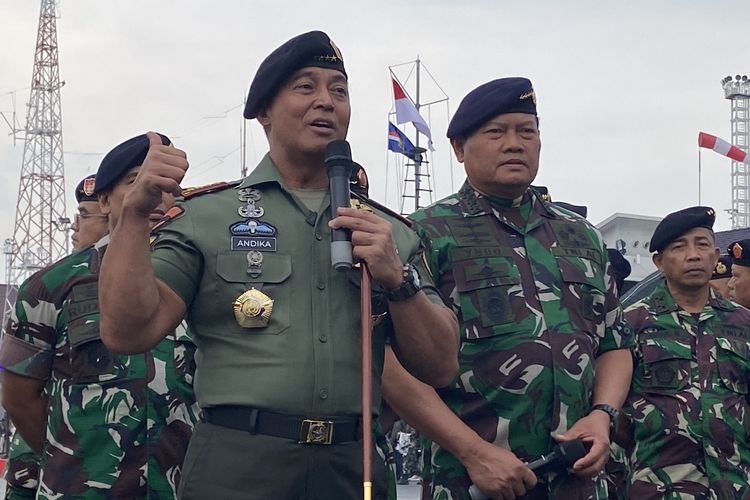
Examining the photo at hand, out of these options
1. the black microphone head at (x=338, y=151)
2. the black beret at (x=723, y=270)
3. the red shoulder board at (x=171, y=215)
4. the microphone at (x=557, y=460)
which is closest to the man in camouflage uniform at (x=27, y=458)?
the microphone at (x=557, y=460)

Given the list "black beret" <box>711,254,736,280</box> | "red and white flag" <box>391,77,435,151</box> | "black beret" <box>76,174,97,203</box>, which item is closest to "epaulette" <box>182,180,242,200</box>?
"black beret" <box>76,174,97,203</box>

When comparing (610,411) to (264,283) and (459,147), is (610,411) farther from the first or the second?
(264,283)

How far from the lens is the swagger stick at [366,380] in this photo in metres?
3.01

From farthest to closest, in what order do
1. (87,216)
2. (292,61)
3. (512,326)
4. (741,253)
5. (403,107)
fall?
(403,107)
(741,253)
(87,216)
(512,326)
(292,61)

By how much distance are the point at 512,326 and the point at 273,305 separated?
143cm

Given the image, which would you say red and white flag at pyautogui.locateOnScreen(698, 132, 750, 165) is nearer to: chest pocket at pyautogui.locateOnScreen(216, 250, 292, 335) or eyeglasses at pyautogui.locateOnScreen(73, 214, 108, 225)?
eyeglasses at pyautogui.locateOnScreen(73, 214, 108, 225)

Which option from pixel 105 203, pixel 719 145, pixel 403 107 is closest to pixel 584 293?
pixel 105 203

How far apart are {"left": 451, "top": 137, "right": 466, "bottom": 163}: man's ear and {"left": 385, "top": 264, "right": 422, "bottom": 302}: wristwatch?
5.43 feet

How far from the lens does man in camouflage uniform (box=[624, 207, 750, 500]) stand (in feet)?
19.9

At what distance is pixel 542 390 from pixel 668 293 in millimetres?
2384

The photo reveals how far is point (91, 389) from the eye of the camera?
5281 millimetres

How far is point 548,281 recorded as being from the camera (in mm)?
4633

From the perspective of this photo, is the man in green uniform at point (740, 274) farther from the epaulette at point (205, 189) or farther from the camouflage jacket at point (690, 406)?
the epaulette at point (205, 189)

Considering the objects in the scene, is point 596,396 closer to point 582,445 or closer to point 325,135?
point 582,445
